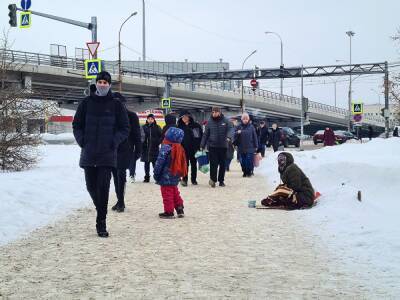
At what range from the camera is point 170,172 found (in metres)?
8.50

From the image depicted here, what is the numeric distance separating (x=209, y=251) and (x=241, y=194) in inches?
229

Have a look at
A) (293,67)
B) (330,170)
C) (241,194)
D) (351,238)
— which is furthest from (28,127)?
(293,67)

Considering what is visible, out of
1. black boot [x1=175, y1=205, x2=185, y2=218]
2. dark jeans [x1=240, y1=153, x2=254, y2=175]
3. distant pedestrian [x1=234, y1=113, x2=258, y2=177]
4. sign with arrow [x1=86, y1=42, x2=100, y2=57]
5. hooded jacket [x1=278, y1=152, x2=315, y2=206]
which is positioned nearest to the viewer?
black boot [x1=175, y1=205, x2=185, y2=218]

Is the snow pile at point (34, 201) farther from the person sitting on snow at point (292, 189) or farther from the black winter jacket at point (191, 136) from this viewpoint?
the person sitting on snow at point (292, 189)

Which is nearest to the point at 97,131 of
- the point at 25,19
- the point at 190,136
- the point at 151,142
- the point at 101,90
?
the point at 101,90

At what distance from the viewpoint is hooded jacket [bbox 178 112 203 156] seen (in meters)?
13.6

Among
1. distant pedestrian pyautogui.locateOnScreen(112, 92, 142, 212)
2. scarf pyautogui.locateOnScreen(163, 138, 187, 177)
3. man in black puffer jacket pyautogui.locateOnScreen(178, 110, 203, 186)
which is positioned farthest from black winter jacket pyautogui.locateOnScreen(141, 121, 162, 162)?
scarf pyautogui.locateOnScreen(163, 138, 187, 177)

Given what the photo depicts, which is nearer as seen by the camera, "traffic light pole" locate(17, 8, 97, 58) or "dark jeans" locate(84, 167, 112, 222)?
"dark jeans" locate(84, 167, 112, 222)

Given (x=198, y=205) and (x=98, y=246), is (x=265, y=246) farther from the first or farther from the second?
(x=198, y=205)

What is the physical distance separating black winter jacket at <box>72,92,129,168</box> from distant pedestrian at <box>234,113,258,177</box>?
31.4 ft

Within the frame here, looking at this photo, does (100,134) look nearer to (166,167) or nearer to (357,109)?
(166,167)

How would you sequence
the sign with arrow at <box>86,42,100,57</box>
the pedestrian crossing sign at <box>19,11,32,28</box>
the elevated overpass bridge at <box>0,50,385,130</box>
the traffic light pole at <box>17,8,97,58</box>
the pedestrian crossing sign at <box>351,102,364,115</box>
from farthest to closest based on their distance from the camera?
the elevated overpass bridge at <box>0,50,385,130</box> → the pedestrian crossing sign at <box>351,102,364,115</box> → the traffic light pole at <box>17,8,97,58</box> → the pedestrian crossing sign at <box>19,11,32,28</box> → the sign with arrow at <box>86,42,100,57</box>

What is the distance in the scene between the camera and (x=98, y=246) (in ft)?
20.4

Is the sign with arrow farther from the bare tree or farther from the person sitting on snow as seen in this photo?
the person sitting on snow
